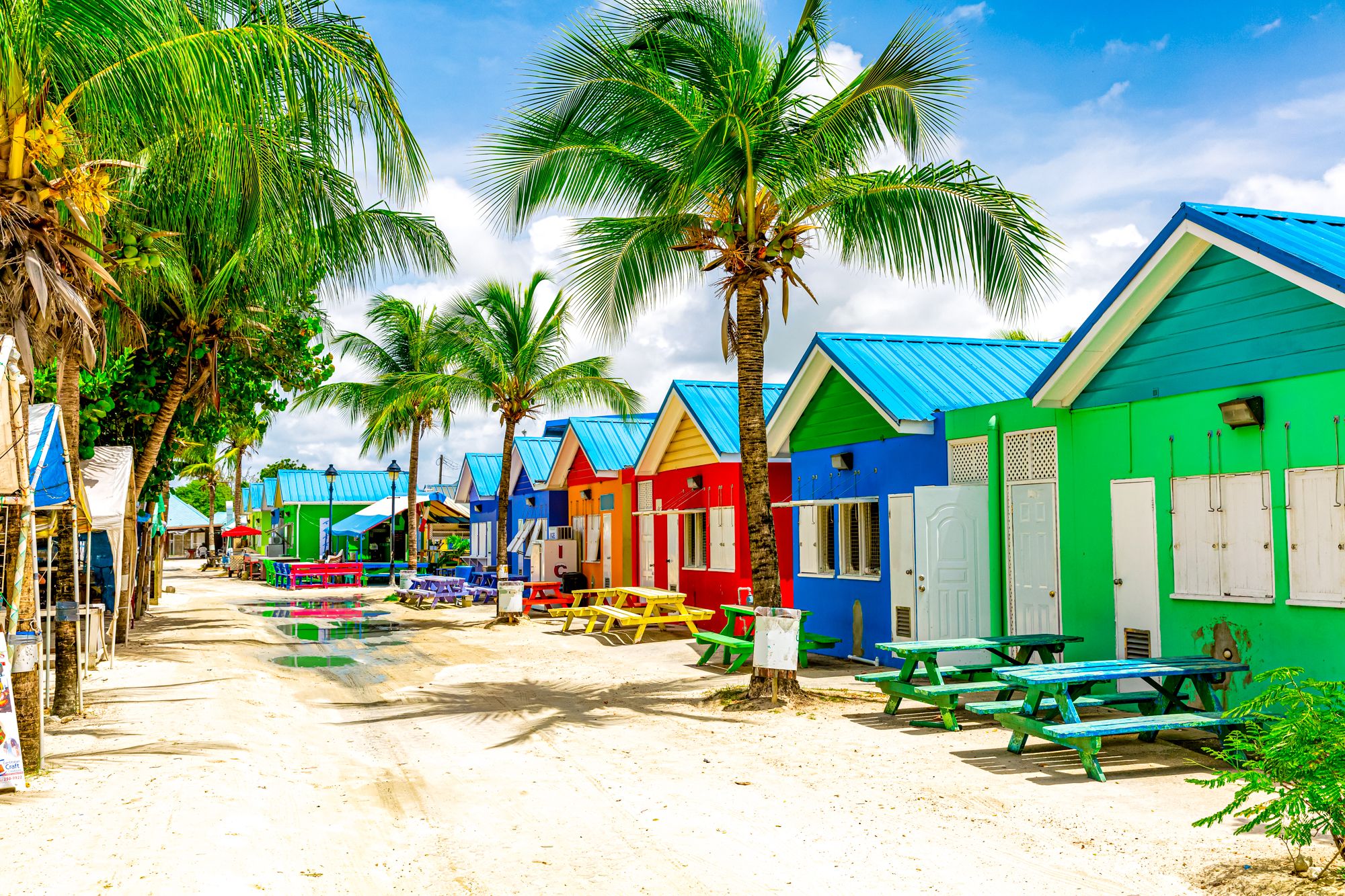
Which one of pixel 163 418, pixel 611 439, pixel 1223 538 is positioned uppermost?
pixel 611 439

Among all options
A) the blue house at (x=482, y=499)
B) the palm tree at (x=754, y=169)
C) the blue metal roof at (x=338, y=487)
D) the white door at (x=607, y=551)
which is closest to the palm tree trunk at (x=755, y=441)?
the palm tree at (x=754, y=169)

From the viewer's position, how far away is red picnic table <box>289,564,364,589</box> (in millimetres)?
Result: 31109

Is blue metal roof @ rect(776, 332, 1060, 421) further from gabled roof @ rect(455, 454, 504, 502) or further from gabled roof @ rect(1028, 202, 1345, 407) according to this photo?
gabled roof @ rect(455, 454, 504, 502)

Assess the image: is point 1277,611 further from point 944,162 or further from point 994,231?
point 944,162

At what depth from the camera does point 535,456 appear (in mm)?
30578

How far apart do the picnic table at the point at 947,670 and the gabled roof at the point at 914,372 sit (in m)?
3.47

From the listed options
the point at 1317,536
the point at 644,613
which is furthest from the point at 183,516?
the point at 1317,536

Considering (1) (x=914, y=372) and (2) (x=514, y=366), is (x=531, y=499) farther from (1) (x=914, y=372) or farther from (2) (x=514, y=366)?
(1) (x=914, y=372)

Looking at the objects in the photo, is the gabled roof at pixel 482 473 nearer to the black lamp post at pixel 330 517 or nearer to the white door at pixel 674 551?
the black lamp post at pixel 330 517

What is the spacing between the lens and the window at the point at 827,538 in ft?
50.8

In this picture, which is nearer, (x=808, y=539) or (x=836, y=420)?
(x=836, y=420)

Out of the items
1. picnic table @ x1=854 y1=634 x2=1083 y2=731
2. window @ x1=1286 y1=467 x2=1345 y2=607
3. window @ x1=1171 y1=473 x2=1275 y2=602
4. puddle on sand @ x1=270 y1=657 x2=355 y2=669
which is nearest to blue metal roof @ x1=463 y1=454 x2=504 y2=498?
puddle on sand @ x1=270 y1=657 x2=355 y2=669

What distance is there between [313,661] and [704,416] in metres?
8.24

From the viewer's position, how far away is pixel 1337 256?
27.0 feet
